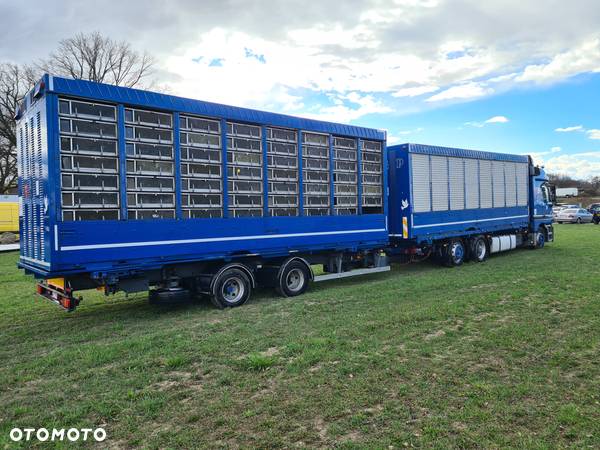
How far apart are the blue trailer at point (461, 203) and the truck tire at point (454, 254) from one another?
34 mm

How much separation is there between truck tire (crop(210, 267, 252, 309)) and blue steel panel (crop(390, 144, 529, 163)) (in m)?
6.82

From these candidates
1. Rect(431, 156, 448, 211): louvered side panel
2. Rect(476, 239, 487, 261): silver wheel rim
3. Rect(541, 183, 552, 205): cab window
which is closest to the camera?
Rect(431, 156, 448, 211): louvered side panel

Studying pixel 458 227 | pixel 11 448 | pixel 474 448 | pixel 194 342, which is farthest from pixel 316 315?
pixel 458 227

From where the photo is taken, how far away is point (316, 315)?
26.8ft

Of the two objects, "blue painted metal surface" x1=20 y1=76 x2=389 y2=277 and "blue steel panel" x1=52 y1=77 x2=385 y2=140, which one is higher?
"blue steel panel" x1=52 y1=77 x2=385 y2=140

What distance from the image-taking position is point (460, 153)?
1548 cm

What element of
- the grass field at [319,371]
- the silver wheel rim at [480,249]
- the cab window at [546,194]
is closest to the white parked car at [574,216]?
the cab window at [546,194]

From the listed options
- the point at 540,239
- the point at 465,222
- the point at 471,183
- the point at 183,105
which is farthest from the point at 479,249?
the point at 183,105

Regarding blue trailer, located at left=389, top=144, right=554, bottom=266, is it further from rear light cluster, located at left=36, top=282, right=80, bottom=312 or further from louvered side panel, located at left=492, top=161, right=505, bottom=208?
rear light cluster, located at left=36, top=282, right=80, bottom=312

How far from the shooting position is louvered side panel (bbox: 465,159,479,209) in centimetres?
1581

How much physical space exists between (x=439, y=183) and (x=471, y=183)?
7.35 ft

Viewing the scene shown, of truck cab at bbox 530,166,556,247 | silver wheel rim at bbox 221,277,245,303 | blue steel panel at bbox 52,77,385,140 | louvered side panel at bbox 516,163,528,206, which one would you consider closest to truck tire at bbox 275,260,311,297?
silver wheel rim at bbox 221,277,245,303

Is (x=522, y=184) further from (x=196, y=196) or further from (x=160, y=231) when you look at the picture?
(x=160, y=231)

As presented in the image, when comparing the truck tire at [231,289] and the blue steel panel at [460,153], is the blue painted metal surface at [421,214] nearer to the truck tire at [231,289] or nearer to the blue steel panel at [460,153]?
the blue steel panel at [460,153]
